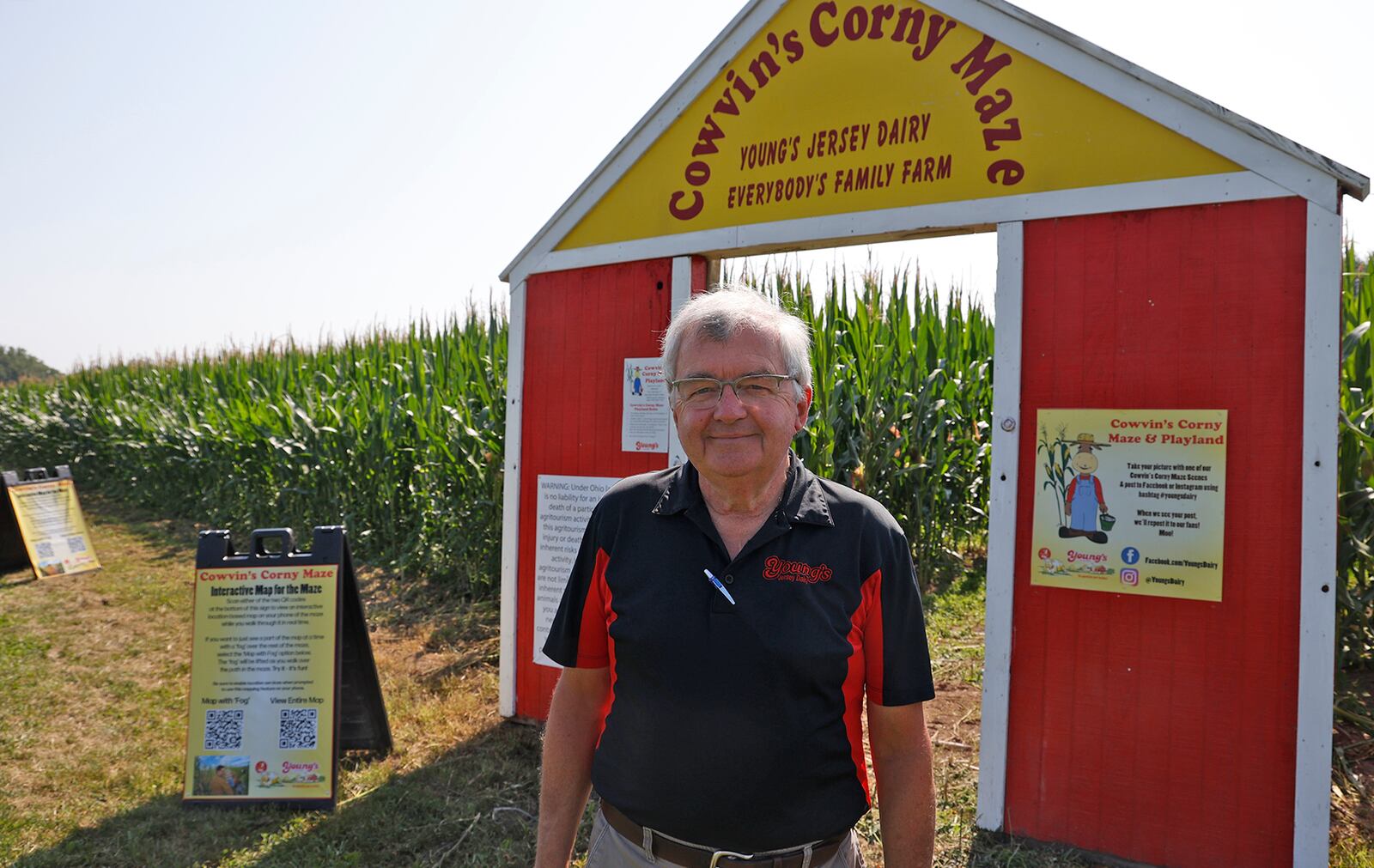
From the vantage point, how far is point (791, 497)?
1.87 metres

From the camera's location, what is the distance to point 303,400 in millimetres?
11289

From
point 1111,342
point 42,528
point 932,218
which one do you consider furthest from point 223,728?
point 42,528

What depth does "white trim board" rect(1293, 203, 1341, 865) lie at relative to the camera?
294 centimetres

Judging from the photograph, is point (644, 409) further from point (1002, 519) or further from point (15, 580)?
point (15, 580)

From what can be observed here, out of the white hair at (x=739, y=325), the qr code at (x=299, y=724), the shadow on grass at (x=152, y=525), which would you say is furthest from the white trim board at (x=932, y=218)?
the shadow on grass at (x=152, y=525)

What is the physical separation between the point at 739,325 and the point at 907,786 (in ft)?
3.38

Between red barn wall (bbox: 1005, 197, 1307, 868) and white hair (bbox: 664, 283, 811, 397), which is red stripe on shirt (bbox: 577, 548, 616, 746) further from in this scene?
red barn wall (bbox: 1005, 197, 1307, 868)

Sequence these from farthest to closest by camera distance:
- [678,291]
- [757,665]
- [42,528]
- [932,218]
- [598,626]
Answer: [42,528]
[678,291]
[932,218]
[598,626]
[757,665]

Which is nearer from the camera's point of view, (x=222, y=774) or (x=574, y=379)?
(x=222, y=774)

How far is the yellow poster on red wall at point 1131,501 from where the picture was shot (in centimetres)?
317

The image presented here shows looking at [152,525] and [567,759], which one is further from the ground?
[567,759]

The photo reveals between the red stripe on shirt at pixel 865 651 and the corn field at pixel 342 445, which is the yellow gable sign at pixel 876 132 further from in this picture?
the corn field at pixel 342 445

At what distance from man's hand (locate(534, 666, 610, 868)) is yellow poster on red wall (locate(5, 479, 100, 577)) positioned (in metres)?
9.33

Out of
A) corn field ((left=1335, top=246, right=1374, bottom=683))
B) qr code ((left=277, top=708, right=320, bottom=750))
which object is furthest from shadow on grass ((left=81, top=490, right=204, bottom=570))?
corn field ((left=1335, top=246, right=1374, bottom=683))
